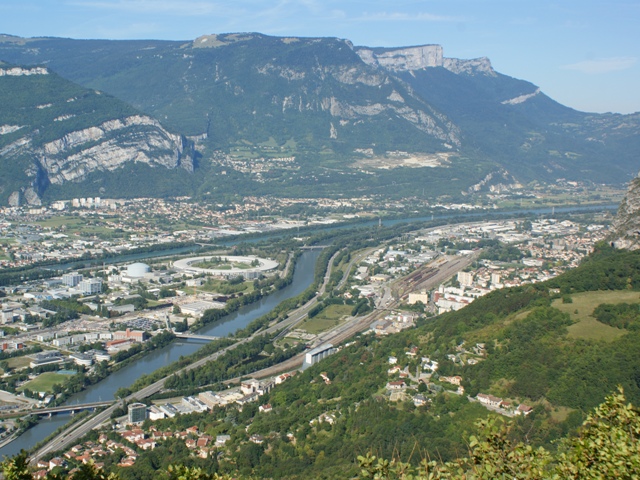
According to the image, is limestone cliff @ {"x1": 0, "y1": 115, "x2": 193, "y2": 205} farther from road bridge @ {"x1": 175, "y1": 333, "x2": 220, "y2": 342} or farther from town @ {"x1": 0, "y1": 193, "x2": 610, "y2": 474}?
road bridge @ {"x1": 175, "y1": 333, "x2": 220, "y2": 342}

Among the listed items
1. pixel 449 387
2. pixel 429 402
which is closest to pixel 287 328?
pixel 449 387

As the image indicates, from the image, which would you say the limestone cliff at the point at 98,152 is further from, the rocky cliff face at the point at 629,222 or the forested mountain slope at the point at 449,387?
the forested mountain slope at the point at 449,387

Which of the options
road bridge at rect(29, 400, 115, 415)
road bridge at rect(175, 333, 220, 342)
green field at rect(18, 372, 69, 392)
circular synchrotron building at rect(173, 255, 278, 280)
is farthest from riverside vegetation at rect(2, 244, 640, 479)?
circular synchrotron building at rect(173, 255, 278, 280)

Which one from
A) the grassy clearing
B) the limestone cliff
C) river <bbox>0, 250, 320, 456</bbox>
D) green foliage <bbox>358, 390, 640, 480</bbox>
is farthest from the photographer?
the limestone cliff

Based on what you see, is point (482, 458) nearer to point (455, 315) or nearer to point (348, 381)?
point (348, 381)

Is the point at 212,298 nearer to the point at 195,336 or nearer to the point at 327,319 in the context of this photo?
the point at 327,319

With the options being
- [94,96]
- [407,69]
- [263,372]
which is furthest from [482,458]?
[407,69]
